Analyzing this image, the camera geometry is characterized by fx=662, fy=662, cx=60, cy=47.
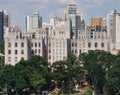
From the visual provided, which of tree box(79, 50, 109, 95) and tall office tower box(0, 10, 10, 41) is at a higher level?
tall office tower box(0, 10, 10, 41)

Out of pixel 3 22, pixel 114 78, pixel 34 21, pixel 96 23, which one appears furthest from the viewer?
pixel 3 22

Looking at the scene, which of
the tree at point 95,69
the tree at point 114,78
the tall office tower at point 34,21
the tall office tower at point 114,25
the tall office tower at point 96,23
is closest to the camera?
the tree at point 114,78

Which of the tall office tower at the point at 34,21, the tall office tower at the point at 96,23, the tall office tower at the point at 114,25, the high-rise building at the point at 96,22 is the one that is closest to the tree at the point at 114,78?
the tall office tower at the point at 96,23

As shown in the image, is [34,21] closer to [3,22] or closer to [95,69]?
[3,22]

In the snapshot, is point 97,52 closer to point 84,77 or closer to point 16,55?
point 84,77

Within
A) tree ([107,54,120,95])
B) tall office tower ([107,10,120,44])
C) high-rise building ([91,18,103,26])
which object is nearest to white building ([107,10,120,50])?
tall office tower ([107,10,120,44])

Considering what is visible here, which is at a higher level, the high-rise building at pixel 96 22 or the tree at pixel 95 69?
the high-rise building at pixel 96 22

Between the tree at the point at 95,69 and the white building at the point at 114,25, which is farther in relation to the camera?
the white building at the point at 114,25

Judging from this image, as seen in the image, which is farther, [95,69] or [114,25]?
[114,25]

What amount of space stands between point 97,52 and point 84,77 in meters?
3.70

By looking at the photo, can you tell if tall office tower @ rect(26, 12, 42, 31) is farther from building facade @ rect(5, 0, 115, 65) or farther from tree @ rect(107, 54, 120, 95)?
tree @ rect(107, 54, 120, 95)

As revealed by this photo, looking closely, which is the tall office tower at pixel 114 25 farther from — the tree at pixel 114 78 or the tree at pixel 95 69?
the tree at pixel 114 78

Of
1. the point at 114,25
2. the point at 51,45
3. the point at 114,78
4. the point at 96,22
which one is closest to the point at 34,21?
the point at 96,22

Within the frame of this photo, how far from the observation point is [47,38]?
291 feet
